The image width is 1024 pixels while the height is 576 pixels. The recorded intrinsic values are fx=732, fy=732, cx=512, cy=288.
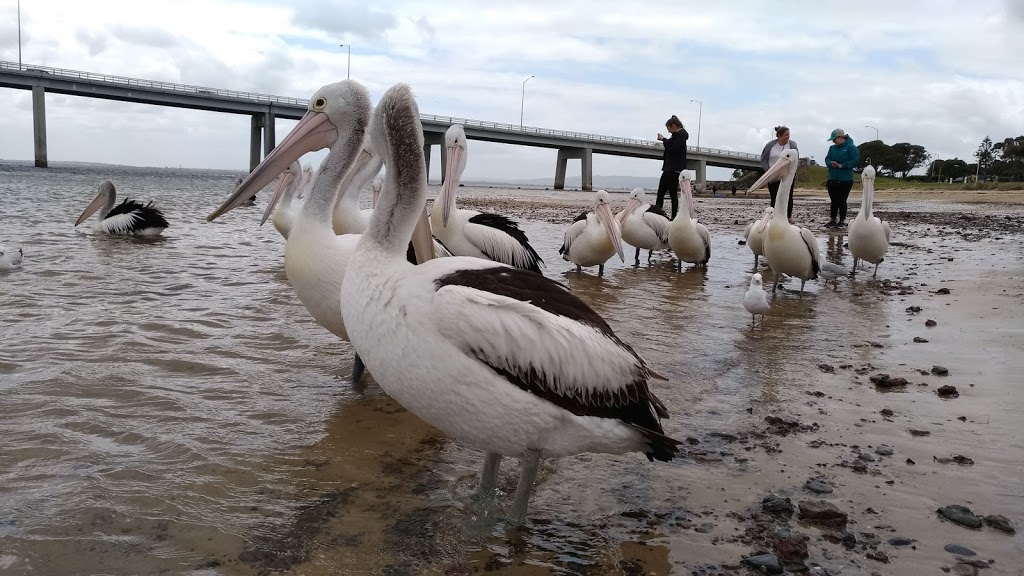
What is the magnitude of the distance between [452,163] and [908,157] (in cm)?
7329

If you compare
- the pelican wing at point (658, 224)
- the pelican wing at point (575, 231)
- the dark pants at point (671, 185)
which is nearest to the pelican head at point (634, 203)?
the pelican wing at point (658, 224)

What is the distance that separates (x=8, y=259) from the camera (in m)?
7.39

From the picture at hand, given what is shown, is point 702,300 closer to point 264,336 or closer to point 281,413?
point 264,336

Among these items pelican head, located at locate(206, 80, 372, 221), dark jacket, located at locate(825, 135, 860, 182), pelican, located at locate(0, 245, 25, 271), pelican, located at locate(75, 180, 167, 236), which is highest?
dark jacket, located at locate(825, 135, 860, 182)

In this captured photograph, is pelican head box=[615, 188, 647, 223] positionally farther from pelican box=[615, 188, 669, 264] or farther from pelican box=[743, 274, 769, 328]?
pelican box=[743, 274, 769, 328]

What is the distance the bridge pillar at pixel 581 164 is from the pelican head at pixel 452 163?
62628mm

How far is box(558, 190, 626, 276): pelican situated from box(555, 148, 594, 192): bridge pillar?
58934mm

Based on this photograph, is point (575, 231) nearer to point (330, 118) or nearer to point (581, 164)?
point (330, 118)

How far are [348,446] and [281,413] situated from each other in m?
0.58

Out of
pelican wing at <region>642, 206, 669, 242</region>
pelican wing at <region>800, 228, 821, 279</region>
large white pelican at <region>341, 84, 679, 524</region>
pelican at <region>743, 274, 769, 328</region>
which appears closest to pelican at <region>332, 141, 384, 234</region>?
pelican at <region>743, 274, 769, 328</region>

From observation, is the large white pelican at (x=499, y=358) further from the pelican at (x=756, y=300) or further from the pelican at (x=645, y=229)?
the pelican at (x=645, y=229)

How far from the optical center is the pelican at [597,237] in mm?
9188

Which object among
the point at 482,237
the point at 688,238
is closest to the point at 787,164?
the point at 688,238

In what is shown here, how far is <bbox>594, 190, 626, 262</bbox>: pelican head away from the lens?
9.01 meters
